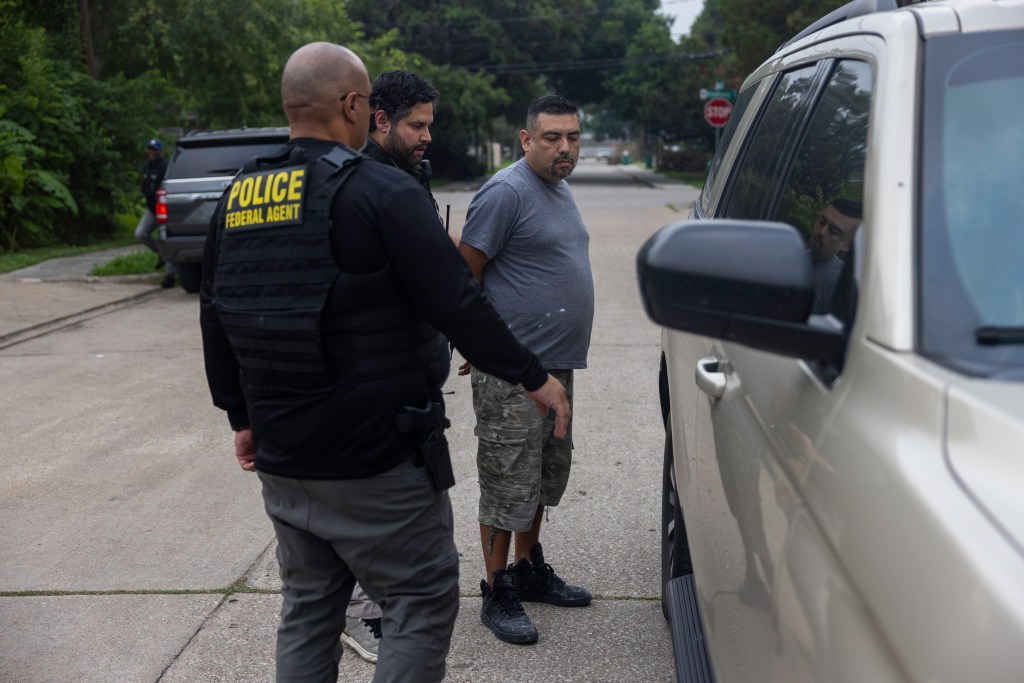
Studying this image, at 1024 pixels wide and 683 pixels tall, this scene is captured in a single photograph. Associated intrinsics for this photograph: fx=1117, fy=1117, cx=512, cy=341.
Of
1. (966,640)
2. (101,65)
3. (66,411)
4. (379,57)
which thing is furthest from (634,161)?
(966,640)

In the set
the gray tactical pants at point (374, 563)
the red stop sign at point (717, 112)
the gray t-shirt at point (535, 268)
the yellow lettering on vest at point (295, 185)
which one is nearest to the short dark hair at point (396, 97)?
the gray t-shirt at point (535, 268)

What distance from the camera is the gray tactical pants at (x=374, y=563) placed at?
2586mm

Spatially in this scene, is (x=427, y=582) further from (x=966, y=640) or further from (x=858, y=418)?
(x=966, y=640)

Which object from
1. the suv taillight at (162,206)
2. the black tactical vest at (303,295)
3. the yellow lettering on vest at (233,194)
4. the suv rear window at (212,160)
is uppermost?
the yellow lettering on vest at (233,194)

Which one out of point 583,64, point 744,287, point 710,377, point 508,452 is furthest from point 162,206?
point 583,64

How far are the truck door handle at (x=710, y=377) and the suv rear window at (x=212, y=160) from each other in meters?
10.7

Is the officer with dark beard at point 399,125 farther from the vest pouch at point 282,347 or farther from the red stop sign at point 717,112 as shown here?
the red stop sign at point 717,112

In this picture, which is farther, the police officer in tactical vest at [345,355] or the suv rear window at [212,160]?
the suv rear window at [212,160]

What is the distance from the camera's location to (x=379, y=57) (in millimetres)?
33562

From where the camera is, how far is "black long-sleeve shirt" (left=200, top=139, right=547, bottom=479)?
245 centimetres

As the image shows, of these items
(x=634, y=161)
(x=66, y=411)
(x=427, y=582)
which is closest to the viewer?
(x=427, y=582)

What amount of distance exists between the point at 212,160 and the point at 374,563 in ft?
35.9

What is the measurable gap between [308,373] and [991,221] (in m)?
1.43

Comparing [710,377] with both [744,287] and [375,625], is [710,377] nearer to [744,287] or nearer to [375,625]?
[744,287]
